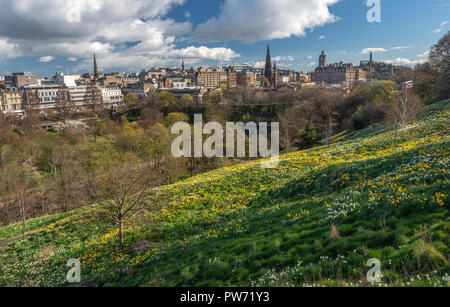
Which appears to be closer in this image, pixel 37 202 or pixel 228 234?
pixel 228 234

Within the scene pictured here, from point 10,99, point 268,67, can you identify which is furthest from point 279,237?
point 268,67

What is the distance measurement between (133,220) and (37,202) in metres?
25.3

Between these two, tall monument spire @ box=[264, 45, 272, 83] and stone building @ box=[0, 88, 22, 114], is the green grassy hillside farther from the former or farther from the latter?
tall monument spire @ box=[264, 45, 272, 83]

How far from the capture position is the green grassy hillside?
6.47m

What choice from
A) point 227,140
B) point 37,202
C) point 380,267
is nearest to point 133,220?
point 380,267

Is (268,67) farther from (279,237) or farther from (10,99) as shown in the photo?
(279,237)

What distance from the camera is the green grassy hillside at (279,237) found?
21.2 ft

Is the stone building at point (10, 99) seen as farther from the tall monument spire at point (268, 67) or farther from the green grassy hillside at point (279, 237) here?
the tall monument spire at point (268, 67)

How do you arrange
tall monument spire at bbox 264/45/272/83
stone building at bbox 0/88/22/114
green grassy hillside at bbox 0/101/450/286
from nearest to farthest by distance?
green grassy hillside at bbox 0/101/450/286 → stone building at bbox 0/88/22/114 → tall monument spire at bbox 264/45/272/83

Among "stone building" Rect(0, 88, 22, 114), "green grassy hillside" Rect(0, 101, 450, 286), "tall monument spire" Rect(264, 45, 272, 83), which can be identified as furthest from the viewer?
"tall monument spire" Rect(264, 45, 272, 83)

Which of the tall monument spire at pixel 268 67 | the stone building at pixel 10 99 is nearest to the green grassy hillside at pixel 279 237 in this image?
the stone building at pixel 10 99

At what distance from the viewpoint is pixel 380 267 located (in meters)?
6.01

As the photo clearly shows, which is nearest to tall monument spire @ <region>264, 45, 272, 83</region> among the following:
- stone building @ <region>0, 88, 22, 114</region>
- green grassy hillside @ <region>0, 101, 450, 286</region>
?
stone building @ <region>0, 88, 22, 114</region>
